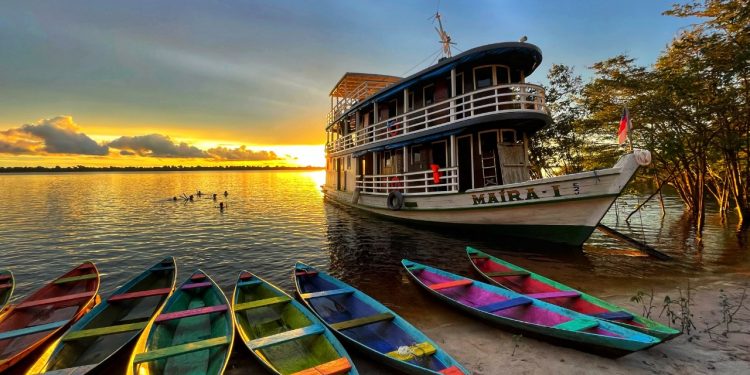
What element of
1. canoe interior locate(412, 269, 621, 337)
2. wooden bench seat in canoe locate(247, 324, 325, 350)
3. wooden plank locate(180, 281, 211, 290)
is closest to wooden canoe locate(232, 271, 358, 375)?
wooden bench seat in canoe locate(247, 324, 325, 350)

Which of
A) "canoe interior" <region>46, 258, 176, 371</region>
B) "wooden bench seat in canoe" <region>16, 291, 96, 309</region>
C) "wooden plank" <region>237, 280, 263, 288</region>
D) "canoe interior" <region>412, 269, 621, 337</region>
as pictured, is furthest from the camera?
"wooden plank" <region>237, 280, 263, 288</region>

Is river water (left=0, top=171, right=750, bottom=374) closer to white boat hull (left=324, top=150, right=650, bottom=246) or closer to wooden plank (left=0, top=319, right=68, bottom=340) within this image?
white boat hull (left=324, top=150, right=650, bottom=246)

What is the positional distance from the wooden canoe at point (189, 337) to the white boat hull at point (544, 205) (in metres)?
10.0

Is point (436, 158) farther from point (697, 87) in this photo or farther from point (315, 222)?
point (697, 87)

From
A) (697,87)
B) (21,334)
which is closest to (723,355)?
(21,334)

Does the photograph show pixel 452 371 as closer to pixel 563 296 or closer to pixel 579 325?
pixel 579 325

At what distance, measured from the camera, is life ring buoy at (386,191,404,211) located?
16906 millimetres

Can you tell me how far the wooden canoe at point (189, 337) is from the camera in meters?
4.63

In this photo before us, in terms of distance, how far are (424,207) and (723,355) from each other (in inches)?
445

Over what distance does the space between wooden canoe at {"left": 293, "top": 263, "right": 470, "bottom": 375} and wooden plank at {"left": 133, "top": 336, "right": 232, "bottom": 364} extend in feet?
5.95

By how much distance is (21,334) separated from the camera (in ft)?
18.6

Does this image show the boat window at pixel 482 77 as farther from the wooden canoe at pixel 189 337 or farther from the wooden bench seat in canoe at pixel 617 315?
the wooden canoe at pixel 189 337

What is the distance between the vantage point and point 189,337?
6.00 m

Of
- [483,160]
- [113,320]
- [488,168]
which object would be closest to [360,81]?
[483,160]
